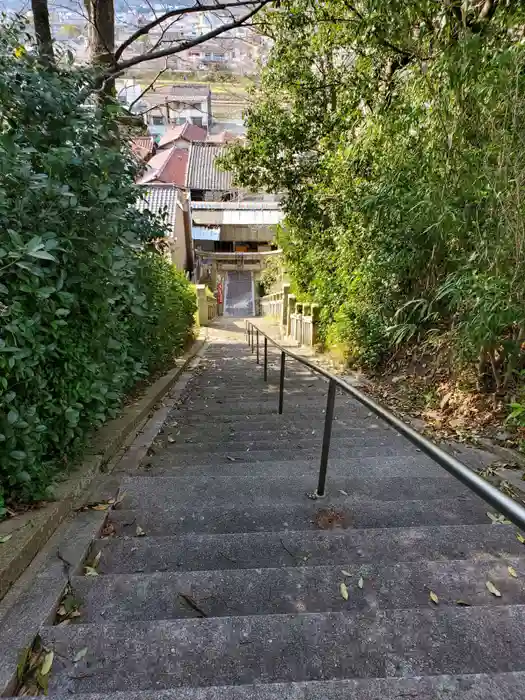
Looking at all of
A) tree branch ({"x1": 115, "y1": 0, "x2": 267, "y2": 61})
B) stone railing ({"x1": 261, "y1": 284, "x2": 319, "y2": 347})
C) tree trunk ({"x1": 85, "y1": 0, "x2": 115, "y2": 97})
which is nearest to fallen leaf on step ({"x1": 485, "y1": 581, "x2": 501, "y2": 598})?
tree trunk ({"x1": 85, "y1": 0, "x2": 115, "y2": 97})

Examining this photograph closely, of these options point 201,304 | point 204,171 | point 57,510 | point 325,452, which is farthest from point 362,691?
point 204,171

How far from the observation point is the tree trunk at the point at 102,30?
4273 mm

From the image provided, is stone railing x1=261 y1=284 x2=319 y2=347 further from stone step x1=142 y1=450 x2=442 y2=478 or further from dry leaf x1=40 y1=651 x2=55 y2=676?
dry leaf x1=40 y1=651 x2=55 y2=676

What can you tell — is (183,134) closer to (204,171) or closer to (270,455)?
(204,171)

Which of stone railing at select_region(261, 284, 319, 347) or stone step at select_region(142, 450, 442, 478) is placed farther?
stone railing at select_region(261, 284, 319, 347)

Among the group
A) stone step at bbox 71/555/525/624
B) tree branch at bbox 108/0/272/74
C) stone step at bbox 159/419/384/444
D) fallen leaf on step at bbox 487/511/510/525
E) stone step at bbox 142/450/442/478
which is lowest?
stone step at bbox 159/419/384/444

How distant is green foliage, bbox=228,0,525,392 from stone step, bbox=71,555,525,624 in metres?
1.91

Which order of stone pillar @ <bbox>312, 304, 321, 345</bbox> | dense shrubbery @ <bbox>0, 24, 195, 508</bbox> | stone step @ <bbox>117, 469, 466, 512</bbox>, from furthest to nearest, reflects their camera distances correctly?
stone pillar @ <bbox>312, 304, 321, 345</bbox>, stone step @ <bbox>117, 469, 466, 512</bbox>, dense shrubbery @ <bbox>0, 24, 195, 508</bbox>

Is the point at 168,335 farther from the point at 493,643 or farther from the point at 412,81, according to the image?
the point at 493,643

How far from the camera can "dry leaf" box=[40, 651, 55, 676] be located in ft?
3.69

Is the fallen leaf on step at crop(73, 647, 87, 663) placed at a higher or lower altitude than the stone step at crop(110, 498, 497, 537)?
higher

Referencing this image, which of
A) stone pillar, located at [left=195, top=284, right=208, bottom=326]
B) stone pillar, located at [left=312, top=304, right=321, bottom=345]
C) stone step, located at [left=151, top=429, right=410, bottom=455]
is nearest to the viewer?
stone step, located at [left=151, top=429, right=410, bottom=455]

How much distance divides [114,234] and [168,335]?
407 cm

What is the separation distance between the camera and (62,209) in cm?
192
